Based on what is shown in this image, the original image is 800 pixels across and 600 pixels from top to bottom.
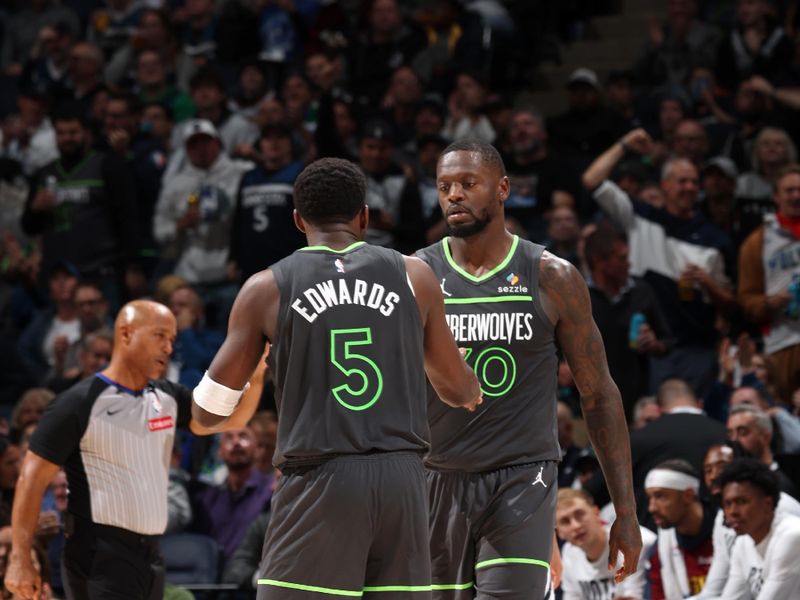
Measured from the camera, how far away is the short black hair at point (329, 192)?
4484 millimetres

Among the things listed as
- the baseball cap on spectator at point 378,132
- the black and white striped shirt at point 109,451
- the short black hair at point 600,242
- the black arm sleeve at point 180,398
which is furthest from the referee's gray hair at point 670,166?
the black and white striped shirt at point 109,451

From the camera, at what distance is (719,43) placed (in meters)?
13.2

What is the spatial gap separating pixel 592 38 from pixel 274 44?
3.44 metres

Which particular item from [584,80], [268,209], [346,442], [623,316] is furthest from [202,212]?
[346,442]

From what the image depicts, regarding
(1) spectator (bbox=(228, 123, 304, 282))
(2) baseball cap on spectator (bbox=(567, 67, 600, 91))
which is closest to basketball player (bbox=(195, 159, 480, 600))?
(1) spectator (bbox=(228, 123, 304, 282))

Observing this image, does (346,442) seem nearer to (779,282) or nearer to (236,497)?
→ (236,497)

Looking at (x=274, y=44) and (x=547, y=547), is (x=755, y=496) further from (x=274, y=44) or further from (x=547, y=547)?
(x=274, y=44)

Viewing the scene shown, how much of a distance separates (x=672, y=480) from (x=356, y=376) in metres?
4.34

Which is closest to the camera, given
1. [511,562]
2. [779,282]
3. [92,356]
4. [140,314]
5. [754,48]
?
[511,562]

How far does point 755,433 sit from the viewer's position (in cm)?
853

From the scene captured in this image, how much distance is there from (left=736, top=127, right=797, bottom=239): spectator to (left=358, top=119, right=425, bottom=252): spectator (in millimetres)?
2584

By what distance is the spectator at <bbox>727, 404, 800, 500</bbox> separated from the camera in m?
8.51

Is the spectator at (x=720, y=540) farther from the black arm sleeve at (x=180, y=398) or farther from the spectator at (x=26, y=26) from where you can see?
the spectator at (x=26, y=26)

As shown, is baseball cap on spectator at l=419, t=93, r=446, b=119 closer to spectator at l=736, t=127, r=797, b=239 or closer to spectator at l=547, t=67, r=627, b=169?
spectator at l=547, t=67, r=627, b=169
